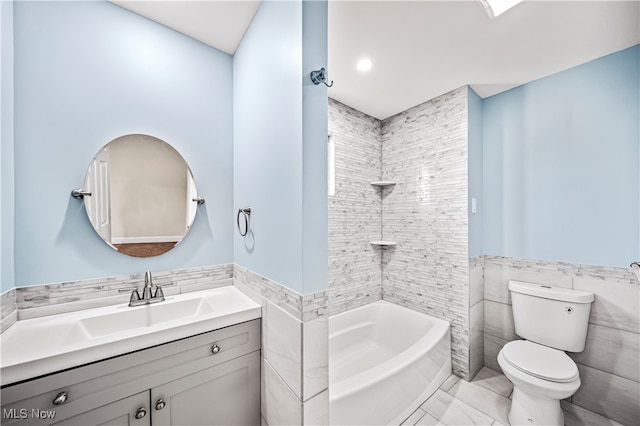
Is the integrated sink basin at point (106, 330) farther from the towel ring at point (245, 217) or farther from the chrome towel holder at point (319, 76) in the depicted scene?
the chrome towel holder at point (319, 76)

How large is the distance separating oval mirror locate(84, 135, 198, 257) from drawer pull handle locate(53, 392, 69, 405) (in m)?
0.71

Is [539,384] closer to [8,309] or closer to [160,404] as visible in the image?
[160,404]

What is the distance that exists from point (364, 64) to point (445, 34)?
1.78ft

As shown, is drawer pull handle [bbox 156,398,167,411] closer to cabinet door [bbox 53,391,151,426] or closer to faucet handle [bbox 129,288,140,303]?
cabinet door [bbox 53,391,151,426]

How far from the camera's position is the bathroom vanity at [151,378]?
2.81 feet

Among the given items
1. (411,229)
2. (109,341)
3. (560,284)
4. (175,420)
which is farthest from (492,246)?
(109,341)

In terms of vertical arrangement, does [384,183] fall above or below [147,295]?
above

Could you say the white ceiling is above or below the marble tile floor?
above

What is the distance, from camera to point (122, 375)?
99 cm

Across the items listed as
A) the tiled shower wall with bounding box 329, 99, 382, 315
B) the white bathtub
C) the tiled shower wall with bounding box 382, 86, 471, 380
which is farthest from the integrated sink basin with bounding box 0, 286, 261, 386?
the tiled shower wall with bounding box 382, 86, 471, 380

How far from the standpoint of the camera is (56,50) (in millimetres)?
1258

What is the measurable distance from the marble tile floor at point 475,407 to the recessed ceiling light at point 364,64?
2.56 m

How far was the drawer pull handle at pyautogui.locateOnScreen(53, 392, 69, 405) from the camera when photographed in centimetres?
87

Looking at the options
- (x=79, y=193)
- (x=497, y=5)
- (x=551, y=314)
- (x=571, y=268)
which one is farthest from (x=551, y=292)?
(x=79, y=193)
